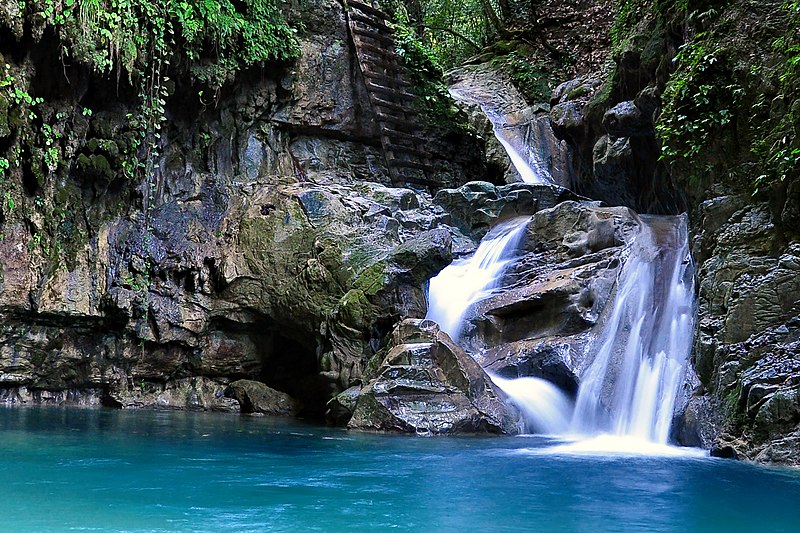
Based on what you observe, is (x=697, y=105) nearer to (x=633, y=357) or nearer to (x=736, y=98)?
(x=736, y=98)

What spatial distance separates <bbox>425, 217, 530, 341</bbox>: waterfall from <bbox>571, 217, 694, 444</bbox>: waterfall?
2273mm

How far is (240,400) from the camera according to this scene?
44.6ft

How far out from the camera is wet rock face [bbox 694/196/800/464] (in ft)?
23.4

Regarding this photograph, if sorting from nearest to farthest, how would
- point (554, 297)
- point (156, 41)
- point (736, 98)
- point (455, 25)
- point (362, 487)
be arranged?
point (362, 487), point (736, 98), point (554, 297), point (156, 41), point (455, 25)

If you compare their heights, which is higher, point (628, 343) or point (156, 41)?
point (156, 41)

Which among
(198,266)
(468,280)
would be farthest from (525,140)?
(198,266)

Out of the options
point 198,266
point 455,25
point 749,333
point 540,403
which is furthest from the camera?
point 455,25

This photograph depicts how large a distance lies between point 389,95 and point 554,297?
7.33 m

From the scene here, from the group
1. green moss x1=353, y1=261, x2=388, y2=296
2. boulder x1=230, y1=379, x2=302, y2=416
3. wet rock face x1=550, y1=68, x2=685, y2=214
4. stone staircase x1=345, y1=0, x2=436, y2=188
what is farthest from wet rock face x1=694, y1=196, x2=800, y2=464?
stone staircase x1=345, y1=0, x2=436, y2=188

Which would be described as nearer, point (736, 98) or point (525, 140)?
point (736, 98)

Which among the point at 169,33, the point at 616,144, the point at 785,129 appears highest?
the point at 169,33

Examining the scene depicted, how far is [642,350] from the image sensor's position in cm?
1023

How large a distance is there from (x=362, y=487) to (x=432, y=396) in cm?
410

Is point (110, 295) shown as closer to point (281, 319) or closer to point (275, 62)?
point (281, 319)
